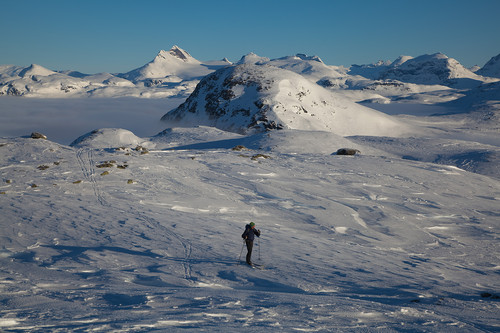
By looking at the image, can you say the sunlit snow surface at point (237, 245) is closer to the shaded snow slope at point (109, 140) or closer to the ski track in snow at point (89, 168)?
the ski track in snow at point (89, 168)

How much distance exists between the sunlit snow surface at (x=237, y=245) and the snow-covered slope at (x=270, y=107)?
3952cm

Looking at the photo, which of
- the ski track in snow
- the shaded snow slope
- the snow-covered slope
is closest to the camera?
the ski track in snow

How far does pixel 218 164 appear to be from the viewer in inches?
1241

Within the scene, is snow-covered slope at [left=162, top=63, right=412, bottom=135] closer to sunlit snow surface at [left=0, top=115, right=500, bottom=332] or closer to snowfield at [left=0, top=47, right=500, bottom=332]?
snowfield at [left=0, top=47, right=500, bottom=332]

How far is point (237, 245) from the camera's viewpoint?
1486cm

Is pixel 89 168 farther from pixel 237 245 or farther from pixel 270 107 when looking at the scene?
pixel 270 107

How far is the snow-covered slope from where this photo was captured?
7175 cm

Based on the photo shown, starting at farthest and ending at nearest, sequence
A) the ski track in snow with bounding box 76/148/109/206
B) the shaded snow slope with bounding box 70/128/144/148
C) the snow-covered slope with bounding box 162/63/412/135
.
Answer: the snow-covered slope with bounding box 162/63/412/135 → the shaded snow slope with bounding box 70/128/144/148 → the ski track in snow with bounding box 76/148/109/206

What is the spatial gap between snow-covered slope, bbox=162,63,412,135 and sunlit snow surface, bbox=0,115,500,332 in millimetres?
39520

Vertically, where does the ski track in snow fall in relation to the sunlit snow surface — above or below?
above

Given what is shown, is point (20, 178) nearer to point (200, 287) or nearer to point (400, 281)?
point (200, 287)

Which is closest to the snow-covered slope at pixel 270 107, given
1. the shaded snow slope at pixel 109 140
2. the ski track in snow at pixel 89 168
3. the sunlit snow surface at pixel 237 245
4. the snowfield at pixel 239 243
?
the shaded snow slope at pixel 109 140

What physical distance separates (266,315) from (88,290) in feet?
16.6

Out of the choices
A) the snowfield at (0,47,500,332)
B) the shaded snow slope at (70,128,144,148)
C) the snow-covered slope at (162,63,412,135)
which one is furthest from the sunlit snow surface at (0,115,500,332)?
the snow-covered slope at (162,63,412,135)
